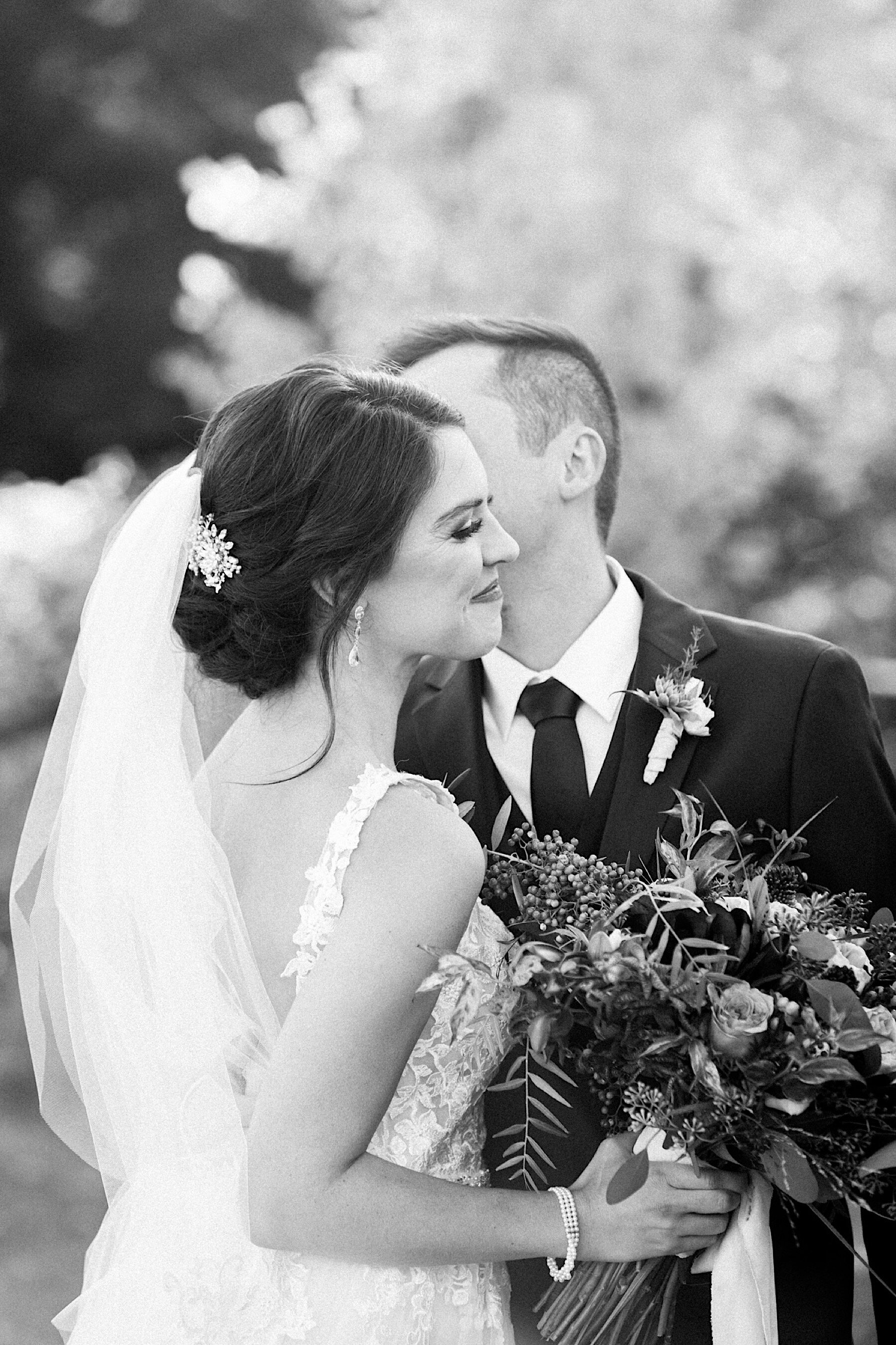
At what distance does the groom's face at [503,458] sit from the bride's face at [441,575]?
2.22ft

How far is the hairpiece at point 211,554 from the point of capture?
7.77 ft

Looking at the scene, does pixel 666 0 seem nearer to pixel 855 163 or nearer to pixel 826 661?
pixel 855 163

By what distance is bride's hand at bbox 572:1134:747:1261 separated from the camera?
2.16 m

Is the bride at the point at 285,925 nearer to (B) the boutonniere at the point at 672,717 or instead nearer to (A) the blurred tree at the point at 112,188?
(B) the boutonniere at the point at 672,717

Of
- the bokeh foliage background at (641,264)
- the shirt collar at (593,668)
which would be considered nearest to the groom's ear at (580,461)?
the shirt collar at (593,668)

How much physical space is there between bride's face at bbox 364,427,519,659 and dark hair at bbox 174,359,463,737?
0.09 ft

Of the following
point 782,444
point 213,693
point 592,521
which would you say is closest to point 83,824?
point 213,693

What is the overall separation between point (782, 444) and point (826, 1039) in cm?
454

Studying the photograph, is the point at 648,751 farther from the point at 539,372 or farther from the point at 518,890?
the point at 539,372

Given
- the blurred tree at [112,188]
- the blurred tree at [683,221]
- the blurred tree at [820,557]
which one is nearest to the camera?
the blurred tree at [683,221]

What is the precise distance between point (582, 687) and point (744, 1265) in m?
1.25

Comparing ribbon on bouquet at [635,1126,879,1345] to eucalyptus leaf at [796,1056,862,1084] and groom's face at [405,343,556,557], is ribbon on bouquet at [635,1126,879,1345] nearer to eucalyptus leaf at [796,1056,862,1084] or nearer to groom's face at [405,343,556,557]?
eucalyptus leaf at [796,1056,862,1084]

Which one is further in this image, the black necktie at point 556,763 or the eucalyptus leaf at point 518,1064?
the black necktie at point 556,763

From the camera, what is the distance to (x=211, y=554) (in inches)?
93.6
